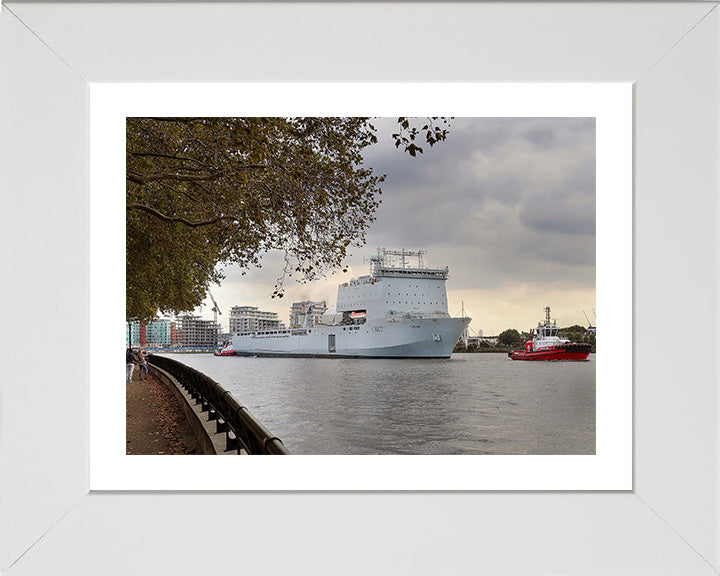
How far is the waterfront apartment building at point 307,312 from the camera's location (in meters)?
28.5

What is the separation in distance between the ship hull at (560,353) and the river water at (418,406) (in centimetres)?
210

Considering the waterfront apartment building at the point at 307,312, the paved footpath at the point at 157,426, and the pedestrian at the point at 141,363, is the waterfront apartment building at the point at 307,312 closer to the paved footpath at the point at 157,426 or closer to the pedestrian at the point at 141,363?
the pedestrian at the point at 141,363

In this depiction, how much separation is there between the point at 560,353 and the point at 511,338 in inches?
138

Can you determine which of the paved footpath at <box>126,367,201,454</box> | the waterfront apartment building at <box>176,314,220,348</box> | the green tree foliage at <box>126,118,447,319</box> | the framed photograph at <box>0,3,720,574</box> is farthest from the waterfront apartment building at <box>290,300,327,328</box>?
the framed photograph at <box>0,3,720,574</box>

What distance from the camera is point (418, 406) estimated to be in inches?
667

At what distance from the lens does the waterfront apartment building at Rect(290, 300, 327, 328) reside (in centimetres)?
2848

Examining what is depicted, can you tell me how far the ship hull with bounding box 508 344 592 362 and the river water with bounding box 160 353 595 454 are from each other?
210 centimetres

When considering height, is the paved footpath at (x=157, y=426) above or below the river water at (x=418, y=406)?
above

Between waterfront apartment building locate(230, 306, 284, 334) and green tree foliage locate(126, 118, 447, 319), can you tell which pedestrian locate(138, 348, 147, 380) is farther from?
waterfront apartment building locate(230, 306, 284, 334)
